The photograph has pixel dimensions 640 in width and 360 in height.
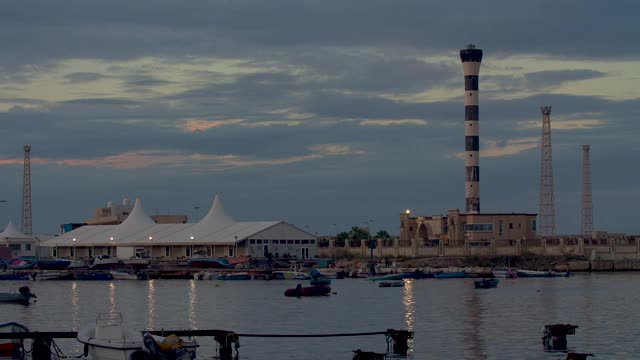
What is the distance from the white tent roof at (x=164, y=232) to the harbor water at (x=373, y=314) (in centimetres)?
3461

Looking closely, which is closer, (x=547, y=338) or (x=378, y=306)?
(x=547, y=338)

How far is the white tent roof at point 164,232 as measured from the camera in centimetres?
16900

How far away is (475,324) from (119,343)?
3054cm

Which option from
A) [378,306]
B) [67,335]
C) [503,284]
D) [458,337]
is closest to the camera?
[67,335]

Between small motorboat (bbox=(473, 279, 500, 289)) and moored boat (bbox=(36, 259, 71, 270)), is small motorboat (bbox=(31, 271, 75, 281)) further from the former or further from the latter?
small motorboat (bbox=(473, 279, 500, 289))

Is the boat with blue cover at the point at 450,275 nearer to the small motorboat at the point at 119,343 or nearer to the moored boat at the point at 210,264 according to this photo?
the moored boat at the point at 210,264

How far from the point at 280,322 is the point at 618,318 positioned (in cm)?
2210

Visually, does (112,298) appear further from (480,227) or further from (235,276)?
(480,227)

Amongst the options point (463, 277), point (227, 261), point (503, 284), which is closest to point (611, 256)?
point (463, 277)

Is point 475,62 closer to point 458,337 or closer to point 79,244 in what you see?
point 79,244

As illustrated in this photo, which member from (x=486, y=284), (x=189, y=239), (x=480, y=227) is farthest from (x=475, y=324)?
(x=189, y=239)

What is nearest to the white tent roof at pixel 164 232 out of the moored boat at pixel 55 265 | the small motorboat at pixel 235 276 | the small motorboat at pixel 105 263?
the small motorboat at pixel 105 263

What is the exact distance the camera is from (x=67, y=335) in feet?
182

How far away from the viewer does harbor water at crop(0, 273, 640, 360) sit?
196 feet
